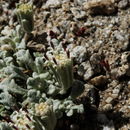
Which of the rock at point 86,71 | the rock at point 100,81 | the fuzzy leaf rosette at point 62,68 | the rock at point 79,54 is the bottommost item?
the rock at point 100,81

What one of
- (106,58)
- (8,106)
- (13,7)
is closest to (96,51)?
(106,58)

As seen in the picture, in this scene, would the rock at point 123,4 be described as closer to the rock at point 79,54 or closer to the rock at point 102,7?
the rock at point 102,7

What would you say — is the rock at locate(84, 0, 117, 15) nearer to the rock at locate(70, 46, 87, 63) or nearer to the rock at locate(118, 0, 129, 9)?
the rock at locate(118, 0, 129, 9)

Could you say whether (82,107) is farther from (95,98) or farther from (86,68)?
(86,68)

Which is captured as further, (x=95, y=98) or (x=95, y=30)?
(x=95, y=30)

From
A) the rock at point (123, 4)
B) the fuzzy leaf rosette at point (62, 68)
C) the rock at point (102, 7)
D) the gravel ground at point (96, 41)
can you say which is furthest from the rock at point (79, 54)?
the rock at point (123, 4)

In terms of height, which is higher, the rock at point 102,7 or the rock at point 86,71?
the rock at point 102,7

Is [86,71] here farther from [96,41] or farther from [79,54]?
[96,41]

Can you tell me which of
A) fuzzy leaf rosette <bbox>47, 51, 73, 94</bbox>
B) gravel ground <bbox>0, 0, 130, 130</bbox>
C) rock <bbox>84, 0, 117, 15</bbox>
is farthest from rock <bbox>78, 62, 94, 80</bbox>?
rock <bbox>84, 0, 117, 15</bbox>
